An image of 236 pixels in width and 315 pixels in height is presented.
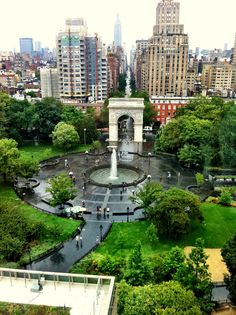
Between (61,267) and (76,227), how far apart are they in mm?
5842

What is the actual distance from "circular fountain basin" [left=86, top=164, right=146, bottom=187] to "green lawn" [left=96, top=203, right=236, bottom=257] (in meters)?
11.0

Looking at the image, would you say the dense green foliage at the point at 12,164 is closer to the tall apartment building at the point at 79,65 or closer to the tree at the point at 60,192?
the tree at the point at 60,192

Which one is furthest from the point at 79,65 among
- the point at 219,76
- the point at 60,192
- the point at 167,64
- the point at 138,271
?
the point at 138,271

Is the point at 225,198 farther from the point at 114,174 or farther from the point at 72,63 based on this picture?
the point at 72,63

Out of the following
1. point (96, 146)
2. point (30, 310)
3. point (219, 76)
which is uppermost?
point (219, 76)

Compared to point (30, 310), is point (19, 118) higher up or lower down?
higher up

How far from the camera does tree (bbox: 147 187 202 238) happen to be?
2667 centimetres

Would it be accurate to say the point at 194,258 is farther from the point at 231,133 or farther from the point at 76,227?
the point at 231,133

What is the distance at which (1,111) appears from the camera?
55.8m

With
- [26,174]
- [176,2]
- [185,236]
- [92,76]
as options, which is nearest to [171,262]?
[185,236]

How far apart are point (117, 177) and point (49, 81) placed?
215 feet

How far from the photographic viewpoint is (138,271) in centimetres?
2016

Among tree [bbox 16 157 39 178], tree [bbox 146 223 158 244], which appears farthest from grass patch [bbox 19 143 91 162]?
tree [bbox 146 223 158 244]

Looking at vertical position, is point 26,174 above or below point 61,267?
above
